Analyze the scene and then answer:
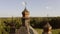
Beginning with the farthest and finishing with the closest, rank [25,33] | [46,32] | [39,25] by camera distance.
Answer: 1. [39,25]
2. [25,33]
3. [46,32]

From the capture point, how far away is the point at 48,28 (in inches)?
611

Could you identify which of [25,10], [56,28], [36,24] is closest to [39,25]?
[36,24]

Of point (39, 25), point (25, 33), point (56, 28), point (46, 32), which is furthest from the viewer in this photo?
point (56, 28)

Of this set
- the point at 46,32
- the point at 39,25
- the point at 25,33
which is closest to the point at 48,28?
the point at 46,32

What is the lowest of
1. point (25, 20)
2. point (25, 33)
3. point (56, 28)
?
point (56, 28)

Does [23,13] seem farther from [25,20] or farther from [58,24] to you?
[58,24]

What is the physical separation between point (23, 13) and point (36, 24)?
2026 inches

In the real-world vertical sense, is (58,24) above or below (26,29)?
below

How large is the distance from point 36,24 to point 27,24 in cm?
5198

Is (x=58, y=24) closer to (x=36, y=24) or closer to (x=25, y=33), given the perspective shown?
(x=36, y=24)

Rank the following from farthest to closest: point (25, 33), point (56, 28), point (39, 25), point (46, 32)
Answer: point (56, 28) → point (39, 25) → point (25, 33) → point (46, 32)

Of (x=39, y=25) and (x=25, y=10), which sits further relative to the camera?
(x=39, y=25)

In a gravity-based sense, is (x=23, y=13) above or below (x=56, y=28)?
above

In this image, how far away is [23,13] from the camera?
20.9 metres
